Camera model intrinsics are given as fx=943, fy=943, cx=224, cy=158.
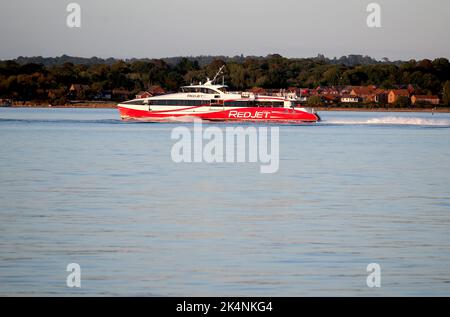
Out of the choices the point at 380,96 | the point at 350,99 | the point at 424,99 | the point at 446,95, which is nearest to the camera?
the point at 446,95

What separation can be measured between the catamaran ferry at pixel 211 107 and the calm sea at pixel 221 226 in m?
35.6

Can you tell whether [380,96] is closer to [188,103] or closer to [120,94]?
[120,94]

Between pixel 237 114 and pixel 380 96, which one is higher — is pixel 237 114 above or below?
above

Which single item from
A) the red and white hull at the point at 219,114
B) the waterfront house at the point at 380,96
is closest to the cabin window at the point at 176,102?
the red and white hull at the point at 219,114

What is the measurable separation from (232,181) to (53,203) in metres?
9.32

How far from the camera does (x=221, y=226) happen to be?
77.5ft

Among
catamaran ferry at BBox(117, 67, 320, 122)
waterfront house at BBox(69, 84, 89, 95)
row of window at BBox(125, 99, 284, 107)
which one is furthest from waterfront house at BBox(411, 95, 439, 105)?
row of window at BBox(125, 99, 284, 107)

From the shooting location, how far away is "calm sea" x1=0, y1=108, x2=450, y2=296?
1753cm

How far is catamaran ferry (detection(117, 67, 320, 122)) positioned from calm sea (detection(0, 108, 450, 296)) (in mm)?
35637

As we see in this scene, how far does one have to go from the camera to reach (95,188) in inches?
1224

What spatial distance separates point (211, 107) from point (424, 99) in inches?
3815

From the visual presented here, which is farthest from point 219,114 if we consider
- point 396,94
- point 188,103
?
point 396,94

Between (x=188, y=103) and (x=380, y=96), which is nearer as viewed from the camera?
(x=188, y=103)

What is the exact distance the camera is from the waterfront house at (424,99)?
552 ft
